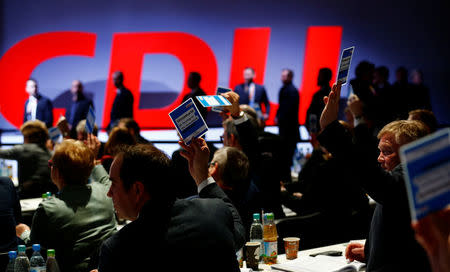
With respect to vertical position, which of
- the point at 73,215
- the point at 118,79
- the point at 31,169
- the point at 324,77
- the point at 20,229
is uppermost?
the point at 324,77

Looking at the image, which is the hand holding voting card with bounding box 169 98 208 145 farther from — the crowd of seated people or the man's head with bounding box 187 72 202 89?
the man's head with bounding box 187 72 202 89

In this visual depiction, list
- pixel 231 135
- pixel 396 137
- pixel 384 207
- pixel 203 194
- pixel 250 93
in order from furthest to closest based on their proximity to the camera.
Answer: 1. pixel 250 93
2. pixel 231 135
3. pixel 203 194
4. pixel 396 137
5. pixel 384 207

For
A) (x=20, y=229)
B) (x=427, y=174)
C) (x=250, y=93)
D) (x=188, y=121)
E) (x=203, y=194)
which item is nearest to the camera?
(x=427, y=174)

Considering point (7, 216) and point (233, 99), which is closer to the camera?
point (233, 99)

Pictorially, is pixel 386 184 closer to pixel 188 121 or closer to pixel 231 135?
pixel 188 121

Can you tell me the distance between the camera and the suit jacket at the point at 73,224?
3.09m

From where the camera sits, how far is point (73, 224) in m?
3.16

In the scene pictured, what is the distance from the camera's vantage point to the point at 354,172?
2055 mm

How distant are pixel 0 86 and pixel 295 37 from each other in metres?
5.82

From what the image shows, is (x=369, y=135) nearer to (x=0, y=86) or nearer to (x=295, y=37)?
(x=295, y=37)

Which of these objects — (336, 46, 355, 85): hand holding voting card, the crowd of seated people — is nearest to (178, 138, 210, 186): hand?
the crowd of seated people


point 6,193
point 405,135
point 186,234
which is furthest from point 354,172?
point 6,193

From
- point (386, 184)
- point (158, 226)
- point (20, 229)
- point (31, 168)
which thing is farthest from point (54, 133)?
point (386, 184)

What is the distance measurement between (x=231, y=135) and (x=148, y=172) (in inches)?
86.9
